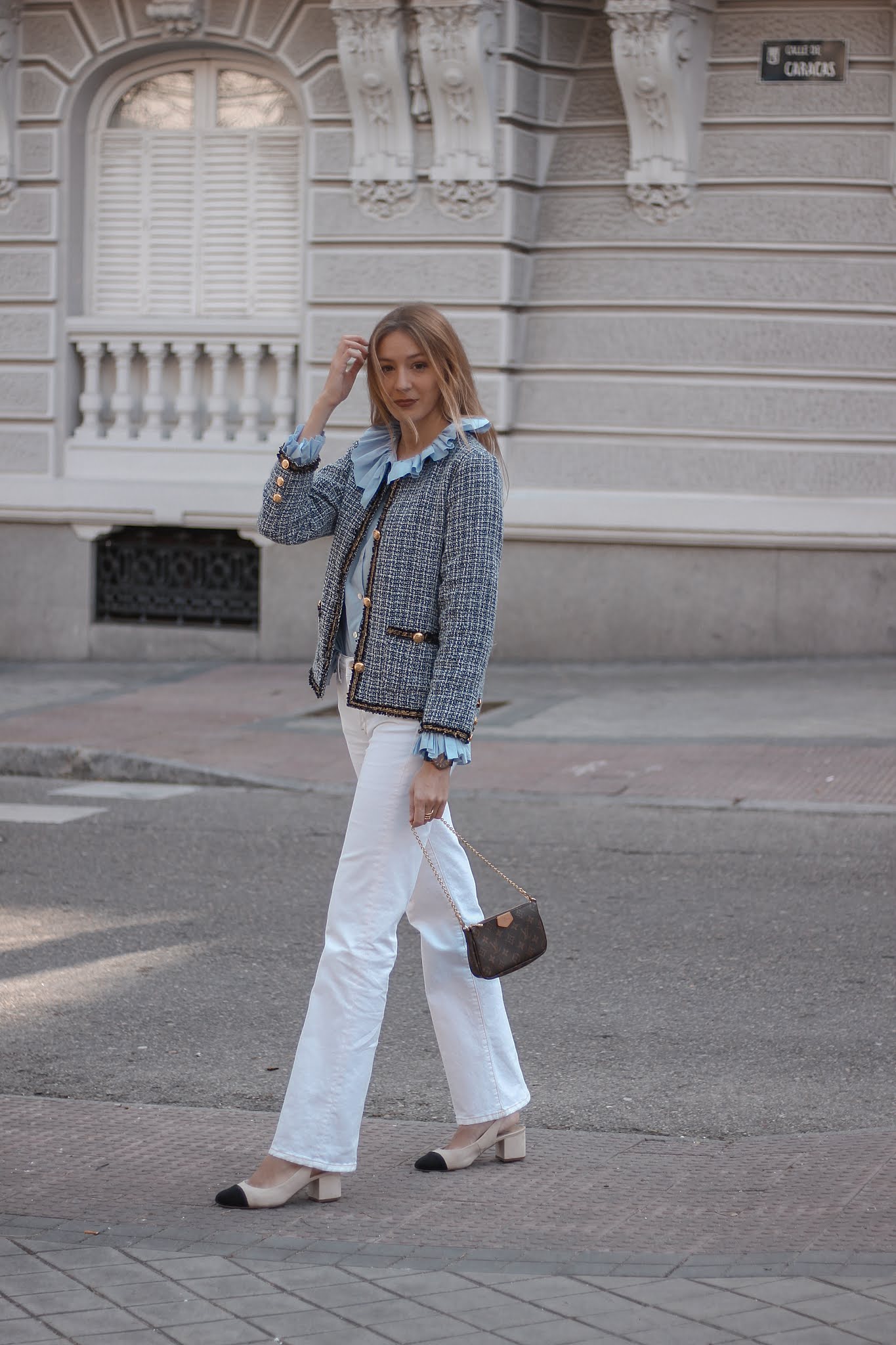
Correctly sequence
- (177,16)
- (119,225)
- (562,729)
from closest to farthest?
(562,729)
(177,16)
(119,225)

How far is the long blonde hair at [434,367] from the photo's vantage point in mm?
3920

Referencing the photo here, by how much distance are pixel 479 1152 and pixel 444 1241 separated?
0.51 metres

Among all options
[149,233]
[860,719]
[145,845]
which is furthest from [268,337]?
[145,845]

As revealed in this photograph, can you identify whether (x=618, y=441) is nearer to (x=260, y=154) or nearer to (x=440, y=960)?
(x=260, y=154)

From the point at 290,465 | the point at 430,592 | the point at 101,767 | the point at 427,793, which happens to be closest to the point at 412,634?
the point at 430,592

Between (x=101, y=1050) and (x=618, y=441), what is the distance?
875 centimetres

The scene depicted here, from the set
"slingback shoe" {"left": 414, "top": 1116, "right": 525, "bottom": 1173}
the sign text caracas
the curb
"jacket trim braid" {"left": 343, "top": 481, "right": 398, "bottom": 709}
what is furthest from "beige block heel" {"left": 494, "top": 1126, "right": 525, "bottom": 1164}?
the sign text caracas

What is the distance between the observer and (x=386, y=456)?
404cm

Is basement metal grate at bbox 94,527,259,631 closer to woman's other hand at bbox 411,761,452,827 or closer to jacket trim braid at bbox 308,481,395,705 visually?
jacket trim braid at bbox 308,481,395,705

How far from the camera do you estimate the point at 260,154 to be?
536 inches

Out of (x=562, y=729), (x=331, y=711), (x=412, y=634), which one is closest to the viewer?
(x=412, y=634)

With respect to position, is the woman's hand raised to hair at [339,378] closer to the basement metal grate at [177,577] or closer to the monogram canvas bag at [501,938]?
the monogram canvas bag at [501,938]

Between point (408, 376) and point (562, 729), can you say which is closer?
point (408, 376)

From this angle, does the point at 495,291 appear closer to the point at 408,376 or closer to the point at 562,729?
the point at 562,729
